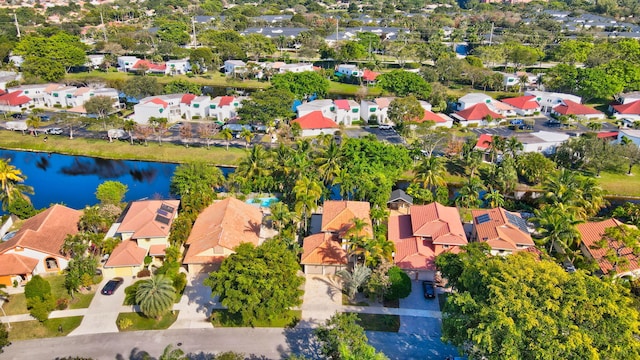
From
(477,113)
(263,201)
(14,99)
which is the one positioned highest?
(14,99)

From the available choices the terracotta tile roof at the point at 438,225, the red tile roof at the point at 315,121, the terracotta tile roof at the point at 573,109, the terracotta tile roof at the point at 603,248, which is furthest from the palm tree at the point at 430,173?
the terracotta tile roof at the point at 573,109

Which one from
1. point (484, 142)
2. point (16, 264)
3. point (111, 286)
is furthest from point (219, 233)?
point (484, 142)

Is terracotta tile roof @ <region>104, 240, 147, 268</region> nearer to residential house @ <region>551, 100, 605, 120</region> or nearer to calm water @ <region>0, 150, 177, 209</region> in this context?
calm water @ <region>0, 150, 177, 209</region>

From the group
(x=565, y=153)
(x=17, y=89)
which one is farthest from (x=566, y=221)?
(x=17, y=89)

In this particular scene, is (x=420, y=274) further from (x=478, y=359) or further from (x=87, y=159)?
(x=87, y=159)

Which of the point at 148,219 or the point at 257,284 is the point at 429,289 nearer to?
the point at 257,284

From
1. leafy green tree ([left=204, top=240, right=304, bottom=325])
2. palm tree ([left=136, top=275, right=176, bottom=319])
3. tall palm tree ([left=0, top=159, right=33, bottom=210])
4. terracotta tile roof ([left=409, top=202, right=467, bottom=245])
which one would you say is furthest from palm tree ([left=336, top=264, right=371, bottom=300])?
tall palm tree ([left=0, top=159, right=33, bottom=210])

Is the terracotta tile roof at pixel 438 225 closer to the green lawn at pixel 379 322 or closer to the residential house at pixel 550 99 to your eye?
the green lawn at pixel 379 322
